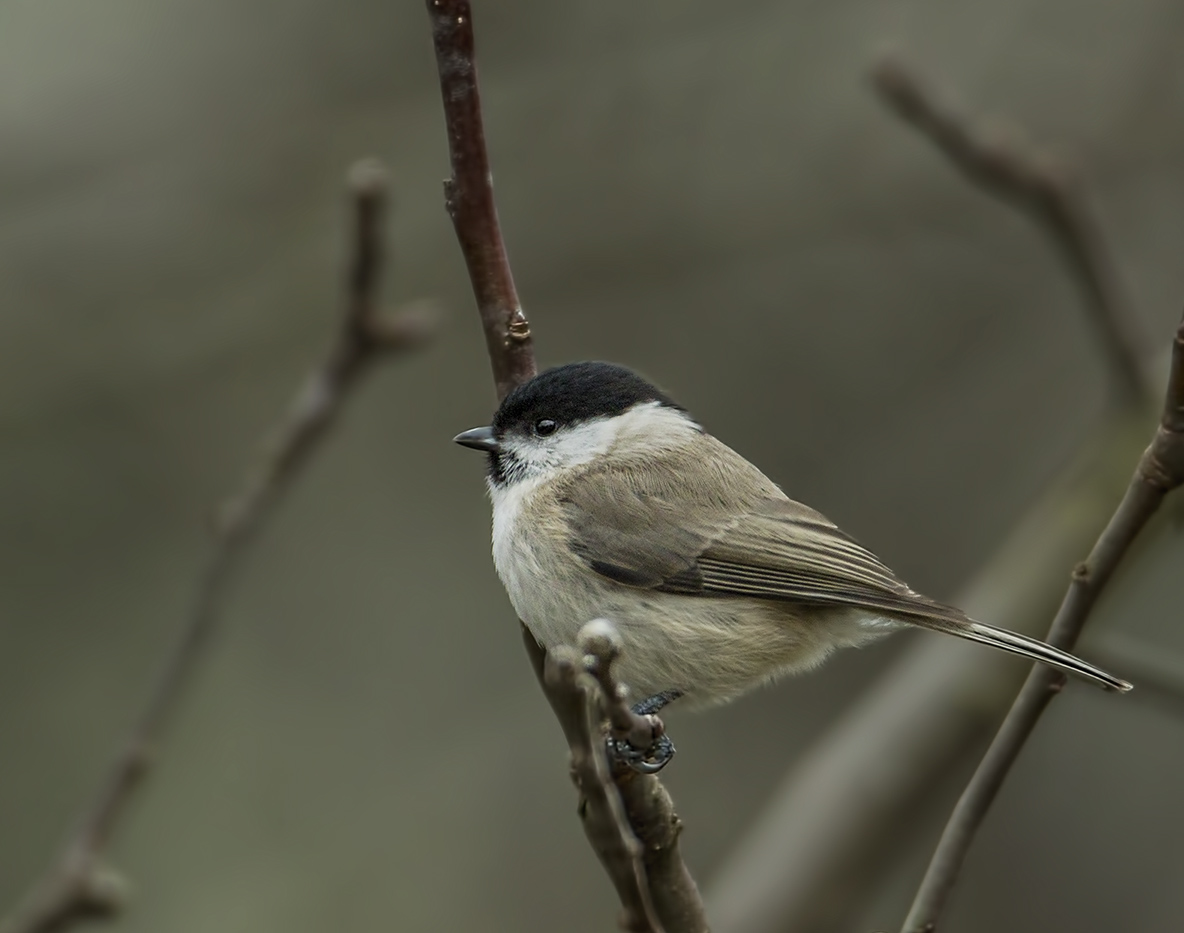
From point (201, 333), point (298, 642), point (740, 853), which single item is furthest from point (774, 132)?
point (298, 642)

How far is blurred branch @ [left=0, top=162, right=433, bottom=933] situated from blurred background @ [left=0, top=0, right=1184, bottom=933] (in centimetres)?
183

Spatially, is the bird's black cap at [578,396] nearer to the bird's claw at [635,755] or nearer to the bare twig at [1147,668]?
the bird's claw at [635,755]

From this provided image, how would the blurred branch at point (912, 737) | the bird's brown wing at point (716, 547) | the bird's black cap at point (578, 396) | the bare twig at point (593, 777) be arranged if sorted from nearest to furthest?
the bare twig at point (593, 777), the bird's brown wing at point (716, 547), the bird's black cap at point (578, 396), the blurred branch at point (912, 737)

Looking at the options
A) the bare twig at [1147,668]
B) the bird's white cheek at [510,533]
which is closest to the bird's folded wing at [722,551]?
the bird's white cheek at [510,533]

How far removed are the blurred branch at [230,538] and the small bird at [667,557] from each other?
0.31 meters

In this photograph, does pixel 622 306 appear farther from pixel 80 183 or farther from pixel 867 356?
pixel 80 183

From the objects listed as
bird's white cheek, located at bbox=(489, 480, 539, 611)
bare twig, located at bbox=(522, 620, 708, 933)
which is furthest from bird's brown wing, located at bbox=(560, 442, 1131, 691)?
bare twig, located at bbox=(522, 620, 708, 933)

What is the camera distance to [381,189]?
2285 millimetres

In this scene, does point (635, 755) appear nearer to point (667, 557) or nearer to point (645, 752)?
point (645, 752)

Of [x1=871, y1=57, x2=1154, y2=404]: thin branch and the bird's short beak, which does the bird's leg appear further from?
[x1=871, y1=57, x2=1154, y2=404]: thin branch

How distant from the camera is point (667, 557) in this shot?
278 cm

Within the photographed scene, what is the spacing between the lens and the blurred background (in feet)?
14.3

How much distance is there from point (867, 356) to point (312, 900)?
10.2 feet

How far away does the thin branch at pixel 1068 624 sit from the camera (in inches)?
A: 70.9
